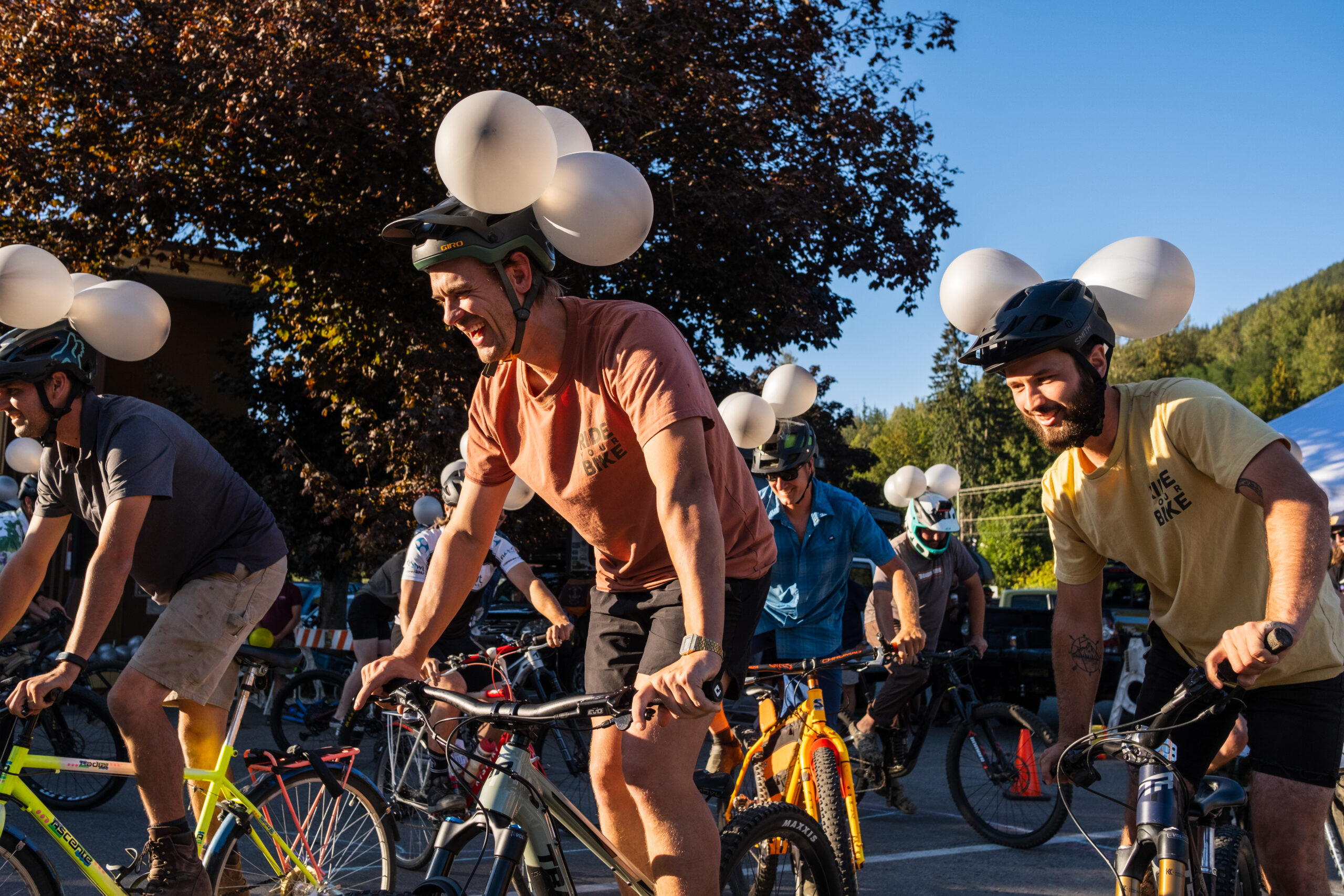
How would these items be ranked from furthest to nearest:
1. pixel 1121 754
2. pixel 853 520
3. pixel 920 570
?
pixel 920 570, pixel 853 520, pixel 1121 754

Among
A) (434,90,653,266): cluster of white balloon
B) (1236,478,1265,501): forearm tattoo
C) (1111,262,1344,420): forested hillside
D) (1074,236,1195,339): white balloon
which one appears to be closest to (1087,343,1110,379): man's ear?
(1236,478,1265,501): forearm tattoo

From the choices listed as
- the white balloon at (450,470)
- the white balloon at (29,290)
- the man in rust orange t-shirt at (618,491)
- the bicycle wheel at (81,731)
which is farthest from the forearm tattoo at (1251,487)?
the bicycle wheel at (81,731)

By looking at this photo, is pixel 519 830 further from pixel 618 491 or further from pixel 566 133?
pixel 566 133

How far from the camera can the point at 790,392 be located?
7.89 metres

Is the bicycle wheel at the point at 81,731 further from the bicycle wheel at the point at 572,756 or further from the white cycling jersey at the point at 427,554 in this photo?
the bicycle wheel at the point at 572,756

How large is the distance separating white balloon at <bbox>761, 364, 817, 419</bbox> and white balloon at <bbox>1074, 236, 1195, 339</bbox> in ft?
13.7

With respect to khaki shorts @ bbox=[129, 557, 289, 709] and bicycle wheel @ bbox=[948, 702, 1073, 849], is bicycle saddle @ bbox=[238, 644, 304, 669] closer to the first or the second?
khaki shorts @ bbox=[129, 557, 289, 709]

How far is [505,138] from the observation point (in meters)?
3.11

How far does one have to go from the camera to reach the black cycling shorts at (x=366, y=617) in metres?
8.62

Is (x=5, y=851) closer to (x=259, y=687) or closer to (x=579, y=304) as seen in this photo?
(x=259, y=687)

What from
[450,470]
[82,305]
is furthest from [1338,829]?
[82,305]

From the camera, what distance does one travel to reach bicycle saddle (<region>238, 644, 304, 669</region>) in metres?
4.23

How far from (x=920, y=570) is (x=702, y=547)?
6.16 meters

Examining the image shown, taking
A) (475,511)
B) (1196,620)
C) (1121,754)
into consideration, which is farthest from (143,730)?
(1196,620)
